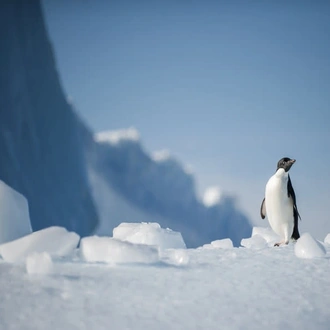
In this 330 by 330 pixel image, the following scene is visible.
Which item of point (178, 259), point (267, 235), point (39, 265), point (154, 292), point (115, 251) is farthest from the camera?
point (267, 235)

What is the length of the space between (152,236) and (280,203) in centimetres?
103

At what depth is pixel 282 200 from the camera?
326cm

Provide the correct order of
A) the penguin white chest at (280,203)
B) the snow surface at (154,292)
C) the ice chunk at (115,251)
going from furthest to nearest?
the penguin white chest at (280,203) → the ice chunk at (115,251) → the snow surface at (154,292)

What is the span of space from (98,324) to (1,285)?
432 mm

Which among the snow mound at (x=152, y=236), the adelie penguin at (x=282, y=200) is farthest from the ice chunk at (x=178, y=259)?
the adelie penguin at (x=282, y=200)

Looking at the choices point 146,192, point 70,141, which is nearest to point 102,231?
point 146,192

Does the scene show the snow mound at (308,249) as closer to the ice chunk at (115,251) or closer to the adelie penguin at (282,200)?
the ice chunk at (115,251)

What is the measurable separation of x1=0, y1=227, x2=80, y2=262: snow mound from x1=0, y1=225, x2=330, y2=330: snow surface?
0.16 feet

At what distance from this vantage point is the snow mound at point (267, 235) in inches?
149

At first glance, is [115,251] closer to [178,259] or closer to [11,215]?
[178,259]

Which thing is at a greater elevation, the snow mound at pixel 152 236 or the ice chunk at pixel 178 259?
the ice chunk at pixel 178 259

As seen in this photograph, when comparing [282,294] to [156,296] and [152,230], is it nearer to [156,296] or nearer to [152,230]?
[156,296]

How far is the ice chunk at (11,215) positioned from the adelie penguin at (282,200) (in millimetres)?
1912

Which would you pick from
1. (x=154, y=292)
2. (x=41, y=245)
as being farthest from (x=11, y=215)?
(x=154, y=292)
